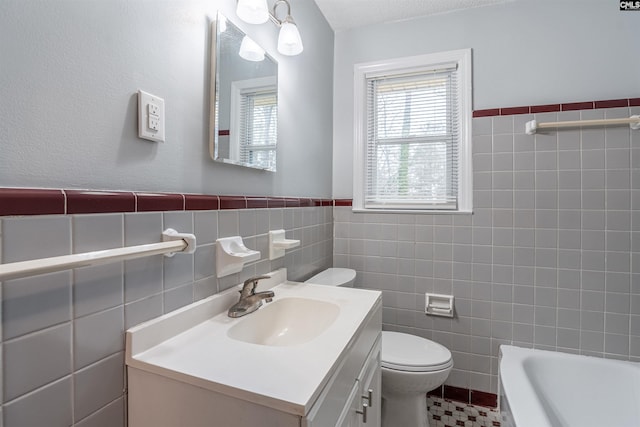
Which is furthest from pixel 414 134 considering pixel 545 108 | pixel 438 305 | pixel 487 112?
pixel 438 305

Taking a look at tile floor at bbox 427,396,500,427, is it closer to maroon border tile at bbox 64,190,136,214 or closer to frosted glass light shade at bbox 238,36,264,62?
maroon border tile at bbox 64,190,136,214

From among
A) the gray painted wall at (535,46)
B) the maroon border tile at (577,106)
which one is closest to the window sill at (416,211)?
the gray painted wall at (535,46)

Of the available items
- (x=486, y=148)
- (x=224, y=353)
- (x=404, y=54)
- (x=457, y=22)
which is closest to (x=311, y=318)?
(x=224, y=353)

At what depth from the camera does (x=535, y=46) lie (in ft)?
5.73

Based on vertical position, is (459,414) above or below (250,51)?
below

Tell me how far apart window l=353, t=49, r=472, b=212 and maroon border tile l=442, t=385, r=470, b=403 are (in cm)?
111

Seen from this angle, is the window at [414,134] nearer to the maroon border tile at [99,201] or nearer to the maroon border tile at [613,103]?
the maroon border tile at [613,103]

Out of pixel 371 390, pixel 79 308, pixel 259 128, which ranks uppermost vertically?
pixel 259 128

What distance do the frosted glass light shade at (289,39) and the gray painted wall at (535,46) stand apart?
97 centimetres

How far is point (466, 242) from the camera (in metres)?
1.85

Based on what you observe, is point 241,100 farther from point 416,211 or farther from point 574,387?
point 574,387

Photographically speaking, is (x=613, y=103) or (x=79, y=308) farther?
(x=613, y=103)

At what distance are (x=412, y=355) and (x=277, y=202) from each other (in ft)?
3.40

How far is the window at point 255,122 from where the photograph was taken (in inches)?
43.1
